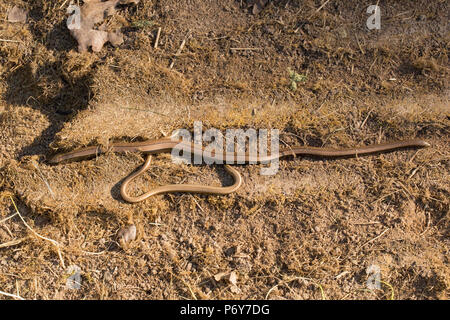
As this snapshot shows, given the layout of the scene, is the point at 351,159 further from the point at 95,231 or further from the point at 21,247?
the point at 21,247

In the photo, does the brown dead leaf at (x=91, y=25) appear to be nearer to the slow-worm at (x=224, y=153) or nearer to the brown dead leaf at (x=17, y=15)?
the brown dead leaf at (x=17, y=15)

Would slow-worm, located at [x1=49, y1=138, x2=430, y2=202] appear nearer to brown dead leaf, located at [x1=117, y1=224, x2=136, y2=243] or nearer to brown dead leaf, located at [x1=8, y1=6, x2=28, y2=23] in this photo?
brown dead leaf, located at [x1=117, y1=224, x2=136, y2=243]

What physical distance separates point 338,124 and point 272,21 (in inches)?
92.7

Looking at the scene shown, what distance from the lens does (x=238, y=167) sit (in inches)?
267


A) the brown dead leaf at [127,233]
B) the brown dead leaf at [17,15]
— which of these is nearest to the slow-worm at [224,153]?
the brown dead leaf at [127,233]

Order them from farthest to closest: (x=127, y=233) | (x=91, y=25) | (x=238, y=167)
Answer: (x=91, y=25) → (x=238, y=167) → (x=127, y=233)

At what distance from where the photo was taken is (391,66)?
7.35 metres

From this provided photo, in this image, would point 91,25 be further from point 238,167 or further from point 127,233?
point 127,233

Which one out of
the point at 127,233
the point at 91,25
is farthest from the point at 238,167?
the point at 91,25

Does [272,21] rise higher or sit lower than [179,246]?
higher

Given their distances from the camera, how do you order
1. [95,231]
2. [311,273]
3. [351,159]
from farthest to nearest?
[351,159], [95,231], [311,273]

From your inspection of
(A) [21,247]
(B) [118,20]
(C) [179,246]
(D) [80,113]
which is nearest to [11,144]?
(D) [80,113]

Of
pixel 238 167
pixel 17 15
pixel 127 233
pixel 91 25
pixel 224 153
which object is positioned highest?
pixel 17 15

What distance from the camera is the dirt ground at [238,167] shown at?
5.95 meters
